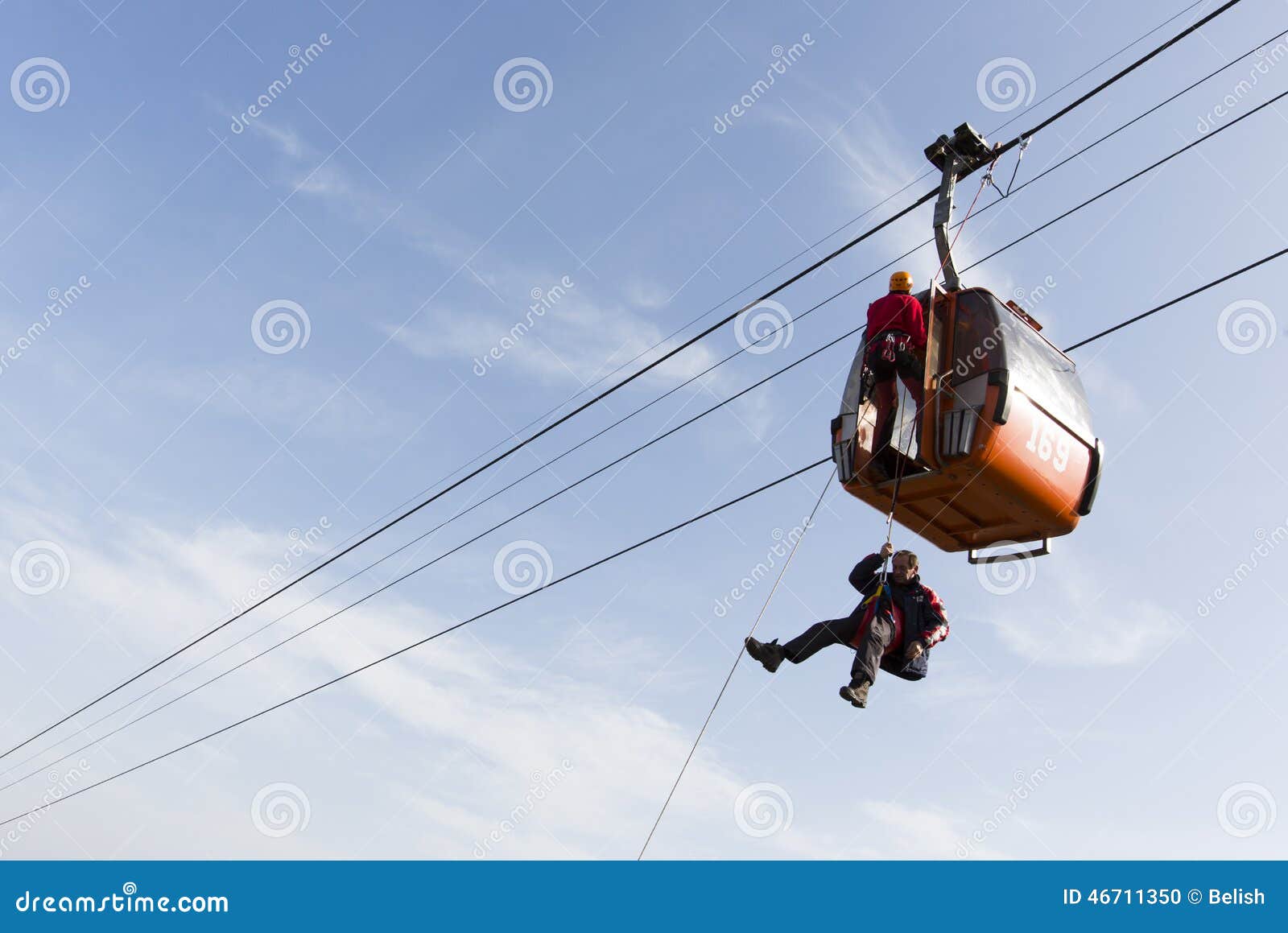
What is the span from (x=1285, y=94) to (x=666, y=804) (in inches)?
236

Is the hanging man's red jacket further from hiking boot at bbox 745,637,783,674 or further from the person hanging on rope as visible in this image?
hiking boot at bbox 745,637,783,674

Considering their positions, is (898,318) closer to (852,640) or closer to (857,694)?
(852,640)

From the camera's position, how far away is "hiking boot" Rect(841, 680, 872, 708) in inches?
294

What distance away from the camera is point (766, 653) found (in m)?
8.21

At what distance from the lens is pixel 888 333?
8.18 meters

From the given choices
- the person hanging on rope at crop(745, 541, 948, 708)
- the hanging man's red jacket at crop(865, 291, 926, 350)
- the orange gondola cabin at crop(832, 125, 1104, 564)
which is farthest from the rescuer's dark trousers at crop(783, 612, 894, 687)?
the hanging man's red jacket at crop(865, 291, 926, 350)

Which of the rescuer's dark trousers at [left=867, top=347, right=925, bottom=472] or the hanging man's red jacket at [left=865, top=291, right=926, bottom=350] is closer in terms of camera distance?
the rescuer's dark trousers at [left=867, top=347, right=925, bottom=472]

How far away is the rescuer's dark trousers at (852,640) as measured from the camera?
7.79 meters

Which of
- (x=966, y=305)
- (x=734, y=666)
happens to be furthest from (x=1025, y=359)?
(x=734, y=666)

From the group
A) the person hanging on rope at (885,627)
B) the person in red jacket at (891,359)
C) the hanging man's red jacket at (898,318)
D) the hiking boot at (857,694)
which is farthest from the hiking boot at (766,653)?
the hanging man's red jacket at (898,318)

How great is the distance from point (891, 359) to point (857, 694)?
2228mm

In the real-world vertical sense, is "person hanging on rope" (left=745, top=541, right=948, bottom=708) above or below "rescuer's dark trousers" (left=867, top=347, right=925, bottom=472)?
below

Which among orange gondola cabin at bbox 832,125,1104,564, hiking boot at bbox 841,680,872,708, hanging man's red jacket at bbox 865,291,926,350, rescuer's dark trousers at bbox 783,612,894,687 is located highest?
hanging man's red jacket at bbox 865,291,926,350

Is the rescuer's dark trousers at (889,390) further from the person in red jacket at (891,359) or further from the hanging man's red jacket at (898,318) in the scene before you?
the hanging man's red jacket at (898,318)
